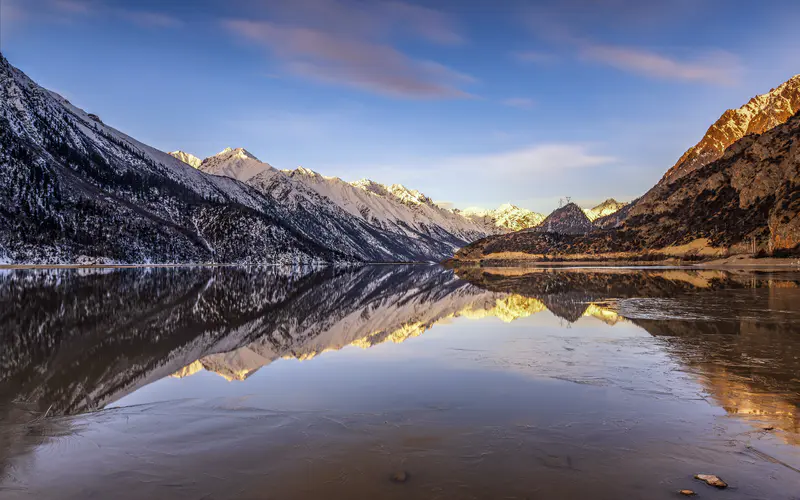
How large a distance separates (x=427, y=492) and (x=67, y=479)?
661 cm

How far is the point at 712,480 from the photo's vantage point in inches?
372

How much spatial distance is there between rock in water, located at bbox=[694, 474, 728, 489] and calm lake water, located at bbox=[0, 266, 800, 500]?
0.15m

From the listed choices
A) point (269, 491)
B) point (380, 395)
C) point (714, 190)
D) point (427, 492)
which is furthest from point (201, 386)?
point (714, 190)

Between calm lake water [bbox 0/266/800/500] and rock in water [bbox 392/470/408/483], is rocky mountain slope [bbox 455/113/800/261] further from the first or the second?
rock in water [bbox 392/470/408/483]

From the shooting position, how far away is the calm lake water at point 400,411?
965 cm

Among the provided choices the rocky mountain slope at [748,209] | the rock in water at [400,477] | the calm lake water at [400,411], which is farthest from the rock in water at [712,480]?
the rocky mountain slope at [748,209]

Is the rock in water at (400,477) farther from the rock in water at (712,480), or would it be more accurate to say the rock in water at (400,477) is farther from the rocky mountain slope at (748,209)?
the rocky mountain slope at (748,209)

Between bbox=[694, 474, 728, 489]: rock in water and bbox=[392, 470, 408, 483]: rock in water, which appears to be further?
bbox=[392, 470, 408, 483]: rock in water

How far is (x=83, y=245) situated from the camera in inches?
7520

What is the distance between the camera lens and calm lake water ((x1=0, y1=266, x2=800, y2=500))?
965 cm

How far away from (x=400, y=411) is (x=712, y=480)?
7286mm

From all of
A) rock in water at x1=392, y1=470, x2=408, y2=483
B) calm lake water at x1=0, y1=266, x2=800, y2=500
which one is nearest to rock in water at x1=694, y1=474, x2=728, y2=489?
calm lake water at x1=0, y1=266, x2=800, y2=500

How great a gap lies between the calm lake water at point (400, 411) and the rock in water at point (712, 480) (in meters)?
0.15

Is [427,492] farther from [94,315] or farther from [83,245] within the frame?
[83,245]
